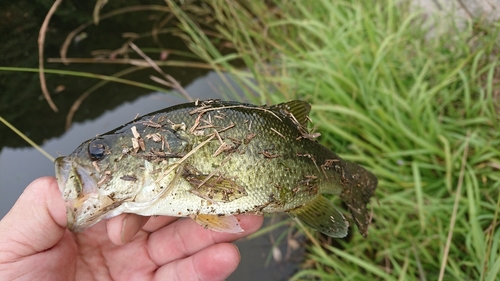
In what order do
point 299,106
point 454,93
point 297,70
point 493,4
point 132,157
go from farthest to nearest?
point 297,70
point 493,4
point 454,93
point 299,106
point 132,157

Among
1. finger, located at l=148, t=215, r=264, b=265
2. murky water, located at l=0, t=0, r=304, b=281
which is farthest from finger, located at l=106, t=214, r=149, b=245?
murky water, located at l=0, t=0, r=304, b=281

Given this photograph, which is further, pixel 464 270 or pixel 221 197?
pixel 464 270

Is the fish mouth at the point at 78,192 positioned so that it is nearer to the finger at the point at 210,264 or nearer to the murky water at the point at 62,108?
the finger at the point at 210,264

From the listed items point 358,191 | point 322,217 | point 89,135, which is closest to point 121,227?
point 322,217

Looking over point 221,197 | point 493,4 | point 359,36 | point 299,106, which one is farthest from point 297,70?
point 221,197

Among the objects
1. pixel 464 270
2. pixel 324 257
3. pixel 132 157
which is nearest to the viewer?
pixel 132 157

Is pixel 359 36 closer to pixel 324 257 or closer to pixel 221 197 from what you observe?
pixel 324 257

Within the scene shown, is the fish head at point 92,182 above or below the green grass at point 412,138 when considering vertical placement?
above

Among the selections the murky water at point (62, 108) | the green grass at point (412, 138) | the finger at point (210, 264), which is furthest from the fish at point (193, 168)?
the murky water at point (62, 108)
